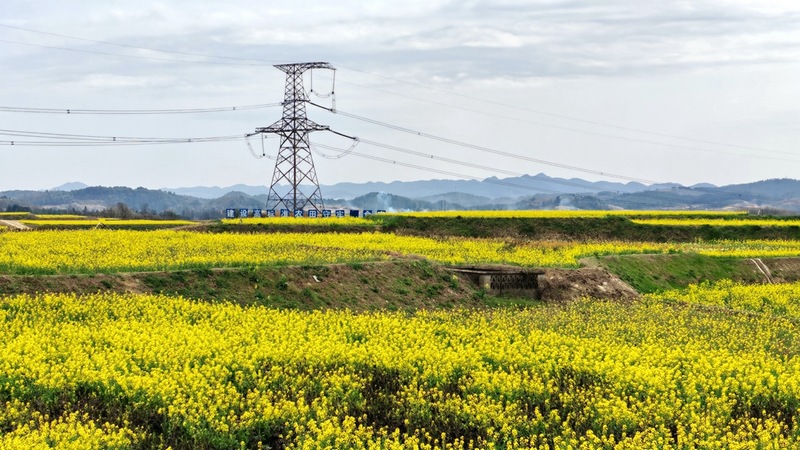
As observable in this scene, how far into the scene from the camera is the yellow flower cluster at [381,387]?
13.3 meters

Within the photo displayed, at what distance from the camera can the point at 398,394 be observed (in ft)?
50.1

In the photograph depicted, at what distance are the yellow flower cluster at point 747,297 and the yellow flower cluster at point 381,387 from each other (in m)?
7.79

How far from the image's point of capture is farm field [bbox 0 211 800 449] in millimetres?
13469

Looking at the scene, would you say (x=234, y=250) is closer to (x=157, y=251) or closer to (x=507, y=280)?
(x=157, y=251)

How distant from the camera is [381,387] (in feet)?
52.4

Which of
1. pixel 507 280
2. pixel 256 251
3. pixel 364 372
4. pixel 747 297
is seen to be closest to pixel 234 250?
pixel 256 251

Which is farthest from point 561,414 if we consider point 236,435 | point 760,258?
point 760,258

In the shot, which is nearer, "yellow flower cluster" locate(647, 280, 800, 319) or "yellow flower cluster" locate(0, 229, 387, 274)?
"yellow flower cluster" locate(0, 229, 387, 274)

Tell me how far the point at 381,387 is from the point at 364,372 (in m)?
0.67

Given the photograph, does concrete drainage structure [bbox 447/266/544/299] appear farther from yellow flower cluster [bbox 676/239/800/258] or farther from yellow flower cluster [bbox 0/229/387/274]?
yellow flower cluster [bbox 676/239/800/258]

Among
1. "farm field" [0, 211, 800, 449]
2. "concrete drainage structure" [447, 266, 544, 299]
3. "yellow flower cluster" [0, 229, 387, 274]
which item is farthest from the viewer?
"concrete drainage structure" [447, 266, 544, 299]

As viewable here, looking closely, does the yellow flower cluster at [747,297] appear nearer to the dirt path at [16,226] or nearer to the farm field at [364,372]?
the farm field at [364,372]

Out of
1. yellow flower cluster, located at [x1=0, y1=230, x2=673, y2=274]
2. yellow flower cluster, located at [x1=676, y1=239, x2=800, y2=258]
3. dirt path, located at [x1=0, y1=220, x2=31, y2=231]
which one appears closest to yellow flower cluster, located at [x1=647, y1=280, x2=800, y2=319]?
yellow flower cluster, located at [x1=0, y1=230, x2=673, y2=274]

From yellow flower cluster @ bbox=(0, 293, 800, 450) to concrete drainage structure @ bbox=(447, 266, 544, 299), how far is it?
468 inches
